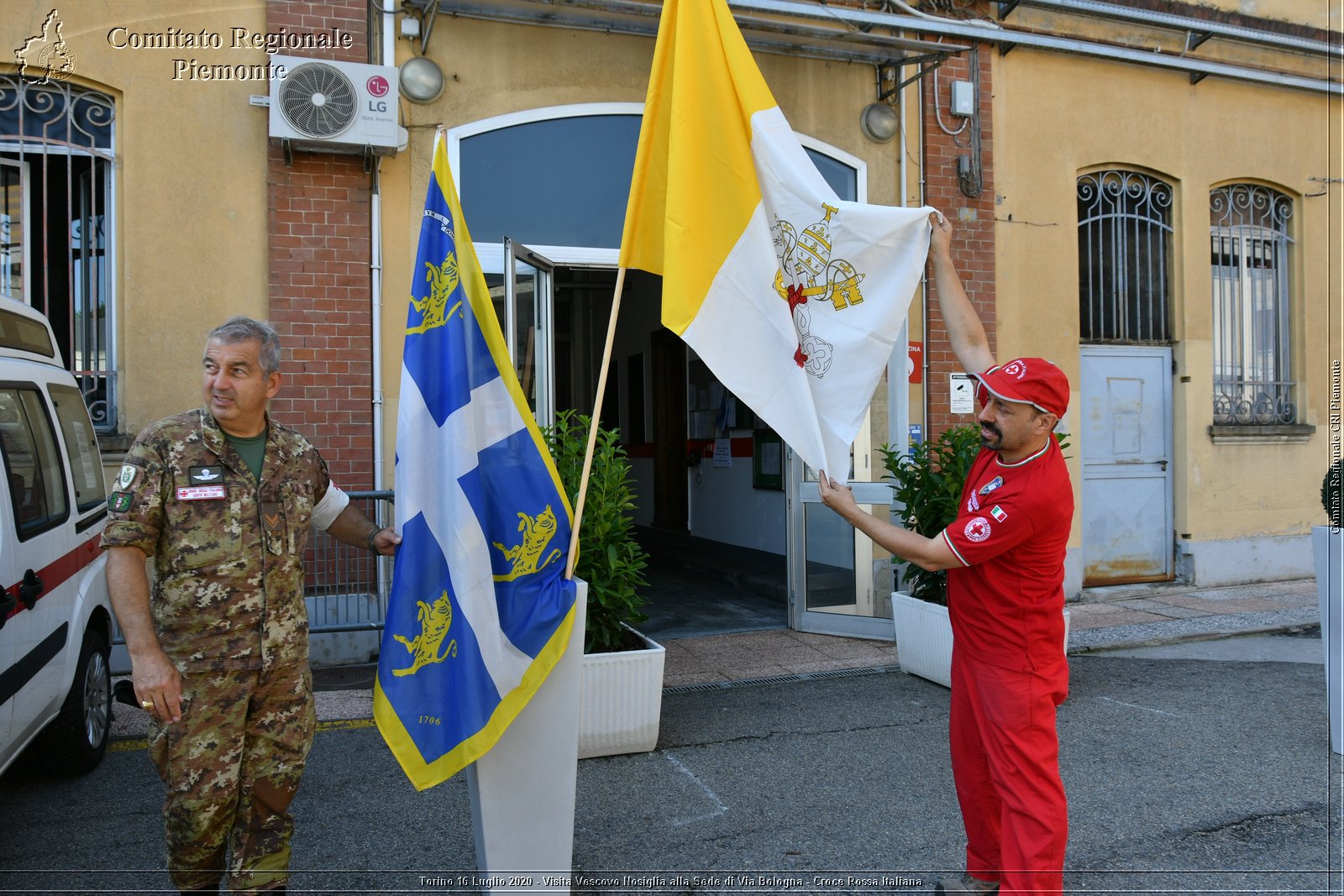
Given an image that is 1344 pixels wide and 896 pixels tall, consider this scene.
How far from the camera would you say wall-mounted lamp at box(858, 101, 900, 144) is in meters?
8.38

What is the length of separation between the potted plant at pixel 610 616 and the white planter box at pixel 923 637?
202 centimetres

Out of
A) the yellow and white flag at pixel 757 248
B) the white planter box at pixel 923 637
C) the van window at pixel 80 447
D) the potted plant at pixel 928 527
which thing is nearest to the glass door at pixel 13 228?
the van window at pixel 80 447

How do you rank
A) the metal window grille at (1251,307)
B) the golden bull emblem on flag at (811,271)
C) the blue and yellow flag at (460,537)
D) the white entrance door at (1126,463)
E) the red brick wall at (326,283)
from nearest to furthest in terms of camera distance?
the blue and yellow flag at (460,537) → the golden bull emblem on flag at (811,271) → the red brick wall at (326,283) → the white entrance door at (1126,463) → the metal window grille at (1251,307)

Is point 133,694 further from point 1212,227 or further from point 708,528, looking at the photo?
point 1212,227

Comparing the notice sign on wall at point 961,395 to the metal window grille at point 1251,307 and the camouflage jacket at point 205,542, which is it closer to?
the metal window grille at point 1251,307

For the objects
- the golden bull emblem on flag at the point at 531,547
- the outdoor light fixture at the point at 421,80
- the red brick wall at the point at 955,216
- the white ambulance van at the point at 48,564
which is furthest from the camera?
the red brick wall at the point at 955,216

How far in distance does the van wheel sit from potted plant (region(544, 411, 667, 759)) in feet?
8.07

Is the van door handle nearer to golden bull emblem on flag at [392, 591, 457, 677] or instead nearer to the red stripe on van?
the red stripe on van

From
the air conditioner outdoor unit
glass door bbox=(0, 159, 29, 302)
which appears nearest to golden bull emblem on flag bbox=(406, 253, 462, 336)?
the air conditioner outdoor unit

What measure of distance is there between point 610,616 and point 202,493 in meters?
2.70

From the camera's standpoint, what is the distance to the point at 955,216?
340 inches

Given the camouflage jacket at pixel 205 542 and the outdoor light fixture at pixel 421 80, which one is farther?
the outdoor light fixture at pixel 421 80

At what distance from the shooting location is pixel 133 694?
2.85 meters

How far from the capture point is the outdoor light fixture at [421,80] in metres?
6.94
